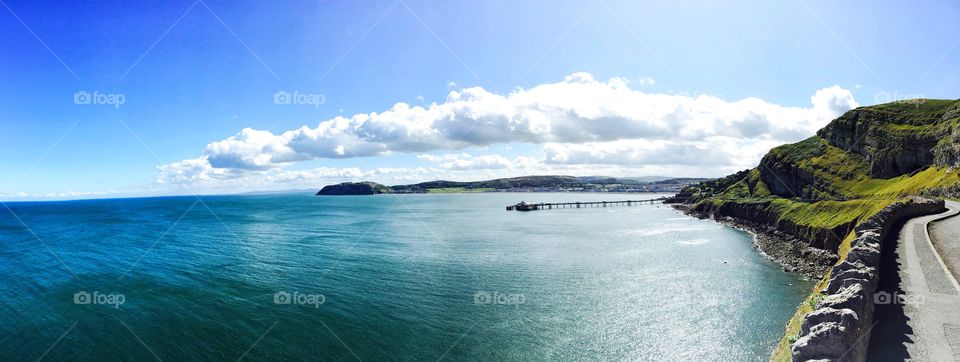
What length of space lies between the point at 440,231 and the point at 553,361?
78037mm

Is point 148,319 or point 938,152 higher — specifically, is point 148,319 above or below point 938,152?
below

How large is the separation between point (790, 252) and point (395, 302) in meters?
56.8

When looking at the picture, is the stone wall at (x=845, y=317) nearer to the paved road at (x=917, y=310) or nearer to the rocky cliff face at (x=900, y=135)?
the paved road at (x=917, y=310)

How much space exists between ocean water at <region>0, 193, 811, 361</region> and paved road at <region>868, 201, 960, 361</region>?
9741mm

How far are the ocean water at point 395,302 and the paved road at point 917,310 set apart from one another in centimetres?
974

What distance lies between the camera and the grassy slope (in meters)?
68.5

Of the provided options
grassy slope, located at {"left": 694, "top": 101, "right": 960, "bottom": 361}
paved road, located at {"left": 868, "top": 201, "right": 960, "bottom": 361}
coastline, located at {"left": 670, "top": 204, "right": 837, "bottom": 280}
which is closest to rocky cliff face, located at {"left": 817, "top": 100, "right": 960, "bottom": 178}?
grassy slope, located at {"left": 694, "top": 101, "right": 960, "bottom": 361}

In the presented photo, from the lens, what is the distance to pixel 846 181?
4304 inches

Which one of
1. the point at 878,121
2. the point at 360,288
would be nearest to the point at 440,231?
the point at 360,288

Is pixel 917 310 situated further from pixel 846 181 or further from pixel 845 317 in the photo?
pixel 846 181

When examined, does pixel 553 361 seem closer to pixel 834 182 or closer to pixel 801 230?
pixel 801 230

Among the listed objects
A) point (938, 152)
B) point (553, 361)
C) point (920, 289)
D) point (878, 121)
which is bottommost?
point (553, 361)

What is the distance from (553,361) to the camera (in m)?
30.0

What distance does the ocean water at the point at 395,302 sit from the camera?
3194 cm
